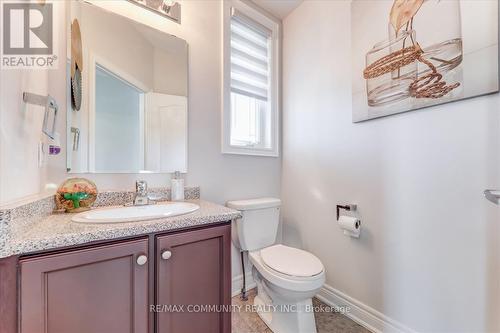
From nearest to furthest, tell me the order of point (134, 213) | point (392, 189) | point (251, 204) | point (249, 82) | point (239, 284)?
point (134, 213)
point (392, 189)
point (251, 204)
point (239, 284)
point (249, 82)

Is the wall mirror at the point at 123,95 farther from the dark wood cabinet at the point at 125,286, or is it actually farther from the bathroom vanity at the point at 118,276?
the dark wood cabinet at the point at 125,286

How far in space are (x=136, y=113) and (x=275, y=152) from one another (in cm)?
121

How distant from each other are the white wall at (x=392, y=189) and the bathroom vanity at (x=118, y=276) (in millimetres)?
973

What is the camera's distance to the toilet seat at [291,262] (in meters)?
1.22

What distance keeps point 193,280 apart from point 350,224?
1047mm

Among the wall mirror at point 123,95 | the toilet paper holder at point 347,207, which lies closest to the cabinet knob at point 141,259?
the wall mirror at point 123,95

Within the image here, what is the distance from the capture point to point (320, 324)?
1429mm

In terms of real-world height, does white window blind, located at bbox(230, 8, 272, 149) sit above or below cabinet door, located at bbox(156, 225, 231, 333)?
above

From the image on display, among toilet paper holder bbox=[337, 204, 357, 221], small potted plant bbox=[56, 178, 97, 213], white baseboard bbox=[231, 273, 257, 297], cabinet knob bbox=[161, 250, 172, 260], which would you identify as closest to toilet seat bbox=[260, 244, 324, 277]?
toilet paper holder bbox=[337, 204, 357, 221]

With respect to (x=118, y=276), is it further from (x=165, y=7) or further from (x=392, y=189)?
(x=165, y=7)

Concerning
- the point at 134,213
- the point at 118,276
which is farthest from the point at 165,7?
the point at 118,276

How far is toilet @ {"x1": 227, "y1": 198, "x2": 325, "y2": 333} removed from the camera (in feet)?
3.90

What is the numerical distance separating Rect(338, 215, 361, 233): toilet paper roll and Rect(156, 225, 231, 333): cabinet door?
86 cm

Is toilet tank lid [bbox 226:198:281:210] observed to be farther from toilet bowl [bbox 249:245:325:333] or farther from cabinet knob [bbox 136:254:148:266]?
cabinet knob [bbox 136:254:148:266]
